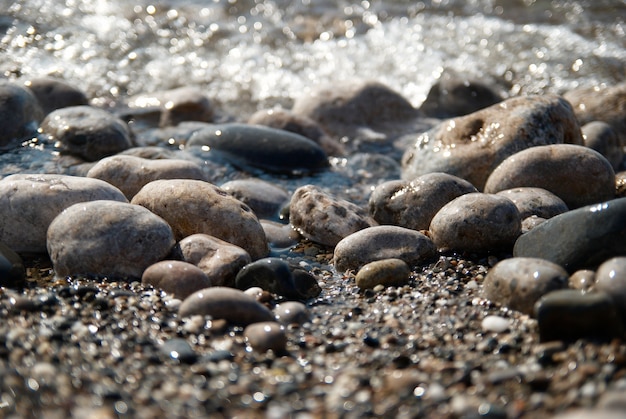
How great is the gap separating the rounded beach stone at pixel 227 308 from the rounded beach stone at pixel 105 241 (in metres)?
0.64

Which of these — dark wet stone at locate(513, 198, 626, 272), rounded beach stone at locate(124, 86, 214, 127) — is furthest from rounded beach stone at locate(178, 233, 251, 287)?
rounded beach stone at locate(124, 86, 214, 127)

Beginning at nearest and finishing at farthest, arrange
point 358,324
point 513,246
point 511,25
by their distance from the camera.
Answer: point 358,324 → point 513,246 → point 511,25

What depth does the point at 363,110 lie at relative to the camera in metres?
7.34

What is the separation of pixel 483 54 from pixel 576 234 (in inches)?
233

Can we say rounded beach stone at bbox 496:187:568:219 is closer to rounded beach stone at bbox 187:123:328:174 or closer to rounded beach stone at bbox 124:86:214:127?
rounded beach stone at bbox 187:123:328:174

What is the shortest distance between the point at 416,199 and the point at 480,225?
66cm

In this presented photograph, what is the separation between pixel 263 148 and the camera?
614 cm

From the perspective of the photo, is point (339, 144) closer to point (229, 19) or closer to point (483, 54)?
point (483, 54)

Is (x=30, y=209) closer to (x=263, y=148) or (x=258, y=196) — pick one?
(x=258, y=196)

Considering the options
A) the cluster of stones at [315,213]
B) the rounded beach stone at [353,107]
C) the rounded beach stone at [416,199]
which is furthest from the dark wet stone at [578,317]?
the rounded beach stone at [353,107]

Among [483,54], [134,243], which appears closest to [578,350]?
[134,243]

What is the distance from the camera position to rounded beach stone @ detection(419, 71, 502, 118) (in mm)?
7867

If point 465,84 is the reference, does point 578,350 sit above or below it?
above

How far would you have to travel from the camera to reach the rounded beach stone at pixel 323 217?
471 cm
